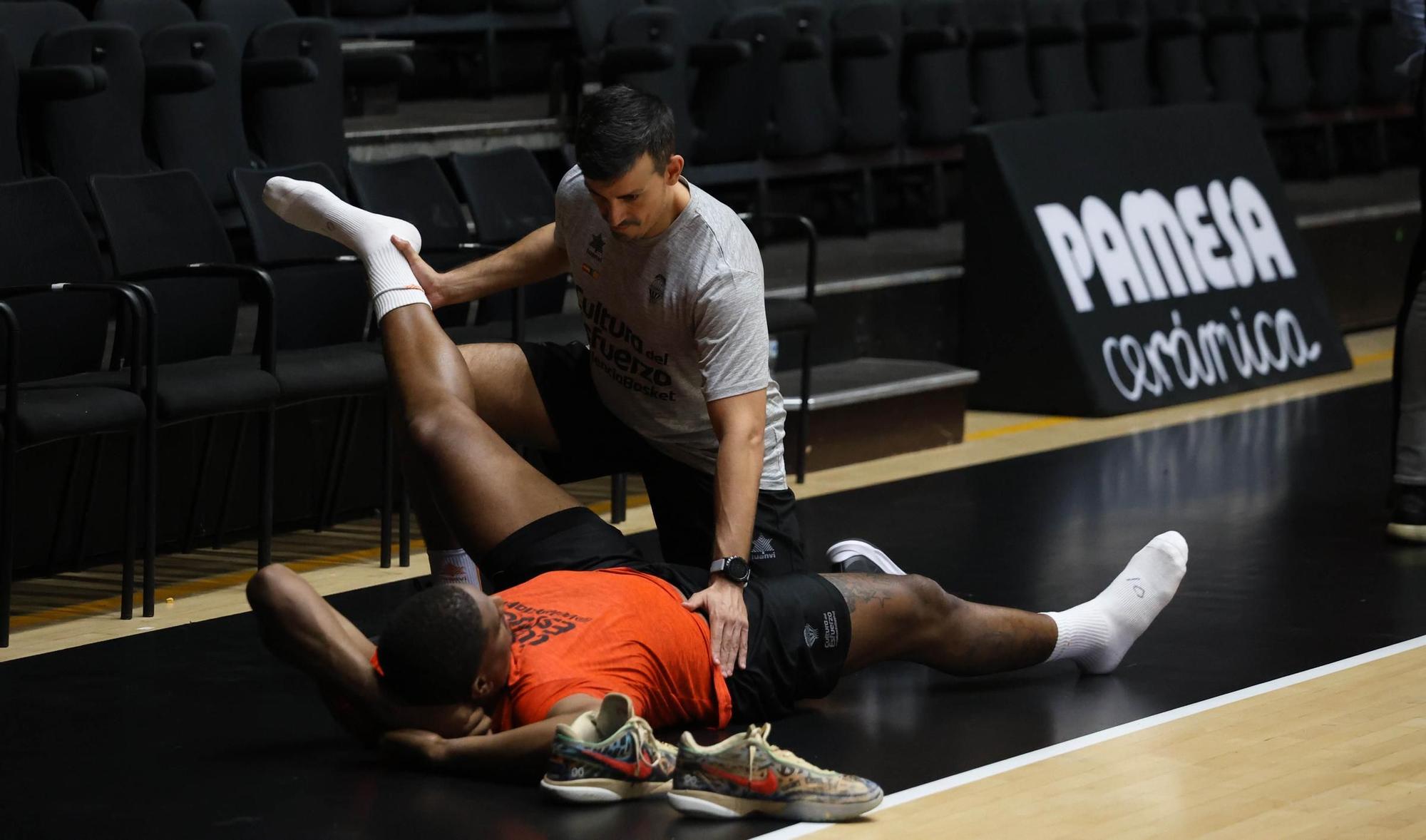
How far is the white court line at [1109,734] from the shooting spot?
2930 mm

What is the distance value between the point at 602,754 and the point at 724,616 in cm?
38

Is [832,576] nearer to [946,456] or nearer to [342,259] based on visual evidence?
[342,259]

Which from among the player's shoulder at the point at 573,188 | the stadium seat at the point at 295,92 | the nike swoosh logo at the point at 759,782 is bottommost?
the nike swoosh logo at the point at 759,782

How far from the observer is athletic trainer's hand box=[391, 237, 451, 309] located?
3.67m

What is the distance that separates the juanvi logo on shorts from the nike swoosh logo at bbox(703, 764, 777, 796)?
13.7 feet

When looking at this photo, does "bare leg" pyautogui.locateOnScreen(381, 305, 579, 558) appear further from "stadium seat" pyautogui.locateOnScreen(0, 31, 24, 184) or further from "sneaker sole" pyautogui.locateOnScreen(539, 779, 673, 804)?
"stadium seat" pyautogui.locateOnScreen(0, 31, 24, 184)

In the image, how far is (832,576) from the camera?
335cm

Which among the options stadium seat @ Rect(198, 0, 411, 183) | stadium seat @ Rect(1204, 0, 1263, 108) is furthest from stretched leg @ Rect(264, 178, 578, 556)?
stadium seat @ Rect(1204, 0, 1263, 108)

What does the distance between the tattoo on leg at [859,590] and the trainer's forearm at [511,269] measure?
85 cm

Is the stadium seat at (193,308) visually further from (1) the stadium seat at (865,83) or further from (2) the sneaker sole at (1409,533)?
(1) the stadium seat at (865,83)

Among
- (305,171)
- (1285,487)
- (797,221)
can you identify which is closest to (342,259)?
(305,171)

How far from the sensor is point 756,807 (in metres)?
2.88

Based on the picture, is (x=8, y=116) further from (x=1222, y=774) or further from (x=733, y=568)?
(x=1222, y=774)

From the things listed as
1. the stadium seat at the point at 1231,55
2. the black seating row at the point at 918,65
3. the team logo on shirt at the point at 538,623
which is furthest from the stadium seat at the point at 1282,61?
the team logo on shirt at the point at 538,623
